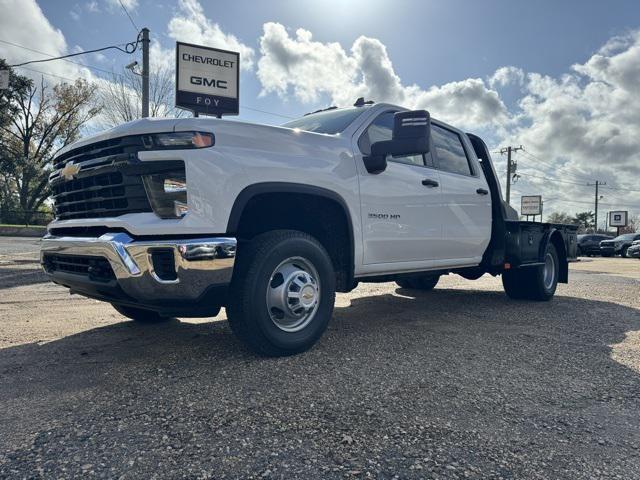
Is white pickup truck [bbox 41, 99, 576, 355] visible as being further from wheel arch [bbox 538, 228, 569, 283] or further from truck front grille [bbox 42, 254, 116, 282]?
wheel arch [bbox 538, 228, 569, 283]

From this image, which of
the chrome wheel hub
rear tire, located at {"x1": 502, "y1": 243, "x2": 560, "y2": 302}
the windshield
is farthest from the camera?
rear tire, located at {"x1": 502, "y1": 243, "x2": 560, "y2": 302}

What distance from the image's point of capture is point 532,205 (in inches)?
1825

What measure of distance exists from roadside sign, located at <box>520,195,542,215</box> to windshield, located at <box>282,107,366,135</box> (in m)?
45.5

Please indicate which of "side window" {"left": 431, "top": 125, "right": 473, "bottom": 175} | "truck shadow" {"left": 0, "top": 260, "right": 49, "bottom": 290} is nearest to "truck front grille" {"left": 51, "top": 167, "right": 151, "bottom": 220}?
"side window" {"left": 431, "top": 125, "right": 473, "bottom": 175}

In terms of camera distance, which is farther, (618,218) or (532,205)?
(618,218)

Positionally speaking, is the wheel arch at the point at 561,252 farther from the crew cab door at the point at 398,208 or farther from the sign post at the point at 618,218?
the sign post at the point at 618,218

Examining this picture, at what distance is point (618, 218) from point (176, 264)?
59048 mm

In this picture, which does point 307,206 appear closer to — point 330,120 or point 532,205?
point 330,120

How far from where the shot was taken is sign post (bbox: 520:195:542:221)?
45969mm

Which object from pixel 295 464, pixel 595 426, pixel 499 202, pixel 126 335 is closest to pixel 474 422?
pixel 595 426

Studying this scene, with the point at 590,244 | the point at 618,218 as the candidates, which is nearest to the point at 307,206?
the point at 590,244

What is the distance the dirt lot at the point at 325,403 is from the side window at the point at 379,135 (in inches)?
61.5

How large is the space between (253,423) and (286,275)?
121 cm

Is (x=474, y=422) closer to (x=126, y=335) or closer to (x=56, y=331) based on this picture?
(x=126, y=335)
